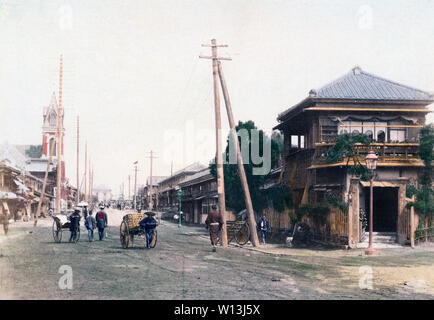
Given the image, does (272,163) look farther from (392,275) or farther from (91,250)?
(392,275)

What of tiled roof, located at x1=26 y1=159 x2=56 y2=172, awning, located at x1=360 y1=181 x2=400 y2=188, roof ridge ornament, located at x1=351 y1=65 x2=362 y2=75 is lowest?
awning, located at x1=360 y1=181 x2=400 y2=188

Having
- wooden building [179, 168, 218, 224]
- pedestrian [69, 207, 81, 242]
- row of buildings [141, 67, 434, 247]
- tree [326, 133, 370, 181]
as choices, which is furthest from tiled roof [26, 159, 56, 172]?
tree [326, 133, 370, 181]

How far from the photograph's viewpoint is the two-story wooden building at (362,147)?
2292 centimetres

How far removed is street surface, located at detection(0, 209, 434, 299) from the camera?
1127 cm

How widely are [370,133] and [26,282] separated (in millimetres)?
18495

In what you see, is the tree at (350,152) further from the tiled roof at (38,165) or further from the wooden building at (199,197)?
the tiled roof at (38,165)

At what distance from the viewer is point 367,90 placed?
2620 centimetres

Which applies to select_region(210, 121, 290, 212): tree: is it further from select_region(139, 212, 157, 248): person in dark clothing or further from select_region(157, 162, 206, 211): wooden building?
select_region(157, 162, 206, 211): wooden building

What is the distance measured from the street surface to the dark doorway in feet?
11.5

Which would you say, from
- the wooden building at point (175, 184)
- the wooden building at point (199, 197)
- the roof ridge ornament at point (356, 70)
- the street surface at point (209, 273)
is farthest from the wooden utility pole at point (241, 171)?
the wooden building at point (175, 184)

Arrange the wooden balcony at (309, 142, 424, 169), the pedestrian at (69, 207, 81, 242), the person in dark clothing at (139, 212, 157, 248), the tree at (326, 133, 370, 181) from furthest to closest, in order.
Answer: the pedestrian at (69, 207, 81, 242)
the wooden balcony at (309, 142, 424, 169)
the tree at (326, 133, 370, 181)
the person in dark clothing at (139, 212, 157, 248)

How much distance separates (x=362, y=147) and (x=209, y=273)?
12.1 metres
